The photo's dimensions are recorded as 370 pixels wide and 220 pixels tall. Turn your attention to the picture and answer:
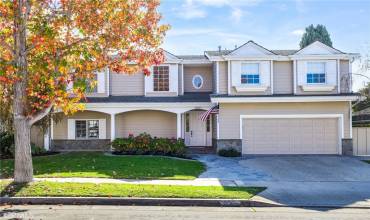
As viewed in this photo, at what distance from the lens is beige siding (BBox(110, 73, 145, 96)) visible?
2470cm

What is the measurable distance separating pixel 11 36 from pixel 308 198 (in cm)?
1001

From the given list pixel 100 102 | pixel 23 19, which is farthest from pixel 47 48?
pixel 100 102

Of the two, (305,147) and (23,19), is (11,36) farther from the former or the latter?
(305,147)

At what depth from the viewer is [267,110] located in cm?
2219

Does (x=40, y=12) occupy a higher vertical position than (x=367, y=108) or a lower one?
higher

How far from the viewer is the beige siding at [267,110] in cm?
2214

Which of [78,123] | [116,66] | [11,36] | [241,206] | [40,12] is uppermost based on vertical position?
[40,12]

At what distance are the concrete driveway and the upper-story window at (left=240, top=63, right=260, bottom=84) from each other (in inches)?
168

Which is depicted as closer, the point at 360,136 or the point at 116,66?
the point at 116,66

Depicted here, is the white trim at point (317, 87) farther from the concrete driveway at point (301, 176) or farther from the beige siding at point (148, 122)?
the beige siding at point (148, 122)

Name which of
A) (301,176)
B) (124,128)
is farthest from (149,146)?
(301,176)

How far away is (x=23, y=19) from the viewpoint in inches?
462

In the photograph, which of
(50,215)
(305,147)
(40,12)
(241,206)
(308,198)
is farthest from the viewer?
(305,147)

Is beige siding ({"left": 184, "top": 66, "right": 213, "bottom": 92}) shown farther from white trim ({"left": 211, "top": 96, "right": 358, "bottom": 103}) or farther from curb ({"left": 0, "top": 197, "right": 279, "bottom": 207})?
curb ({"left": 0, "top": 197, "right": 279, "bottom": 207})
